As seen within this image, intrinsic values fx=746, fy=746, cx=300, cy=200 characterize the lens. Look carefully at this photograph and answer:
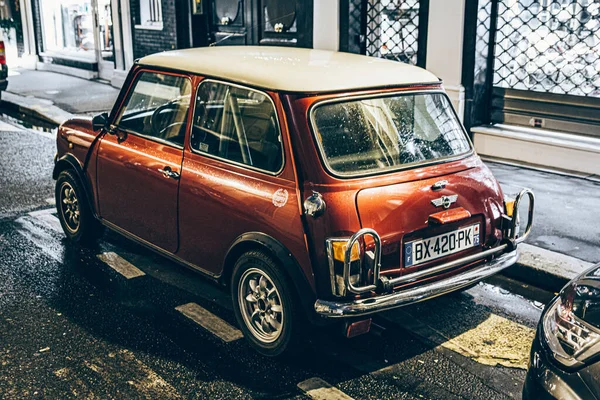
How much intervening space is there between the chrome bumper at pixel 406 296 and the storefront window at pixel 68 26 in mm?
14735

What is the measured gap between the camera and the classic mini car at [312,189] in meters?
4.00

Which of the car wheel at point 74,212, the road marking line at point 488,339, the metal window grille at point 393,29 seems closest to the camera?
the road marking line at point 488,339

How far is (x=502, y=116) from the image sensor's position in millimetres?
9516

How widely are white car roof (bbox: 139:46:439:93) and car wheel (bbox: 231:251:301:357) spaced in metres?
1.02

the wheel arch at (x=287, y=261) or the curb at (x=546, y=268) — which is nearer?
the wheel arch at (x=287, y=261)

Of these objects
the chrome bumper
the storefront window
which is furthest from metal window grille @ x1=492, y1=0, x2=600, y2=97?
the storefront window

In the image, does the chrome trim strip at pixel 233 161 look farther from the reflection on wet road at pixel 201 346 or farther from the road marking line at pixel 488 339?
the road marking line at pixel 488 339

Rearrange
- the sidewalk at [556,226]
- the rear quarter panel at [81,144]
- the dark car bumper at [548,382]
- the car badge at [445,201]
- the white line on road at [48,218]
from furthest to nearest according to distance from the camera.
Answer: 1. the white line on road at [48,218]
2. the rear quarter panel at [81,144]
3. the sidewalk at [556,226]
4. the car badge at [445,201]
5. the dark car bumper at [548,382]

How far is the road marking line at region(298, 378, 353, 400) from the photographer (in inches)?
154

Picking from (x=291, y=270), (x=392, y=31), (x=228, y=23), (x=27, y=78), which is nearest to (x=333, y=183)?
(x=291, y=270)

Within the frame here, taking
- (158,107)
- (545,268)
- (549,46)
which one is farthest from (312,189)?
(549,46)

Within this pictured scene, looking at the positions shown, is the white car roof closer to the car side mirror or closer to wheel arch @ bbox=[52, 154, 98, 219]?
the car side mirror

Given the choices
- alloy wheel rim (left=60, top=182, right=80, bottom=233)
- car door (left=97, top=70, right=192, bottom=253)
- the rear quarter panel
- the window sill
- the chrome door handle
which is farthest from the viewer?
the window sill

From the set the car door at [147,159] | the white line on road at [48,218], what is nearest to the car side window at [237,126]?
the car door at [147,159]
